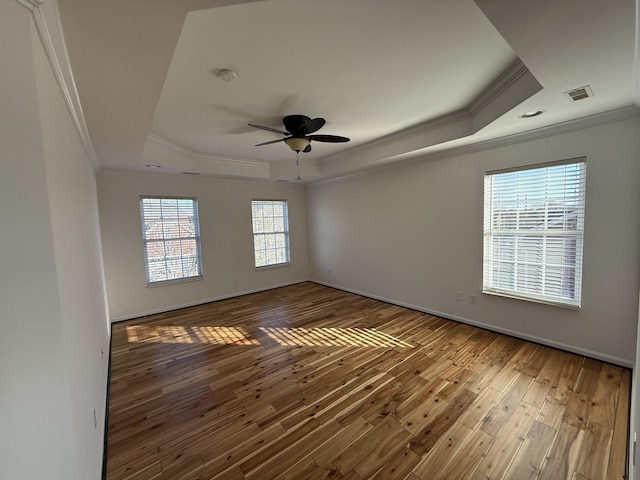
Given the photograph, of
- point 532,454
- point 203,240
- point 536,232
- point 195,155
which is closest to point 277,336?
point 203,240

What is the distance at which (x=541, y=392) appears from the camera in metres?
2.30

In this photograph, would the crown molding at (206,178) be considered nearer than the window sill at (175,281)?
Yes

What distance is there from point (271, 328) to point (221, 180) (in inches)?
118

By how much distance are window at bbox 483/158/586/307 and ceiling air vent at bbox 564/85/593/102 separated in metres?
0.89

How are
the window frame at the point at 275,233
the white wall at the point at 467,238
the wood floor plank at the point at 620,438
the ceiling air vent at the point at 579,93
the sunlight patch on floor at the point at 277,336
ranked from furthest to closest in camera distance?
the window frame at the point at 275,233 < the sunlight patch on floor at the point at 277,336 < the white wall at the point at 467,238 < the ceiling air vent at the point at 579,93 < the wood floor plank at the point at 620,438

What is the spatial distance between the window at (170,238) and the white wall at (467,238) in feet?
8.62

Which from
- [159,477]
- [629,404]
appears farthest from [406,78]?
[159,477]

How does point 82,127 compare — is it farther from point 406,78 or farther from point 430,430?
point 430,430

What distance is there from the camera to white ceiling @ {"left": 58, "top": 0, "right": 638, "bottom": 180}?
1254 mm

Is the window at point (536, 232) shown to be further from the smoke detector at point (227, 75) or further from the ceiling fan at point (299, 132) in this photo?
the smoke detector at point (227, 75)

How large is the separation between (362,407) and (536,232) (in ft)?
8.95

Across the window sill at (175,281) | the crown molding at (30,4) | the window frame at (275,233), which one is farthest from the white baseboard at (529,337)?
the crown molding at (30,4)

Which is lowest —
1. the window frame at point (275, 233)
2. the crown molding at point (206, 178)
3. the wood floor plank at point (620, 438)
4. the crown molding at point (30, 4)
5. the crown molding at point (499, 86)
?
the wood floor plank at point (620, 438)

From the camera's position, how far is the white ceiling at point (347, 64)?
1.25m
